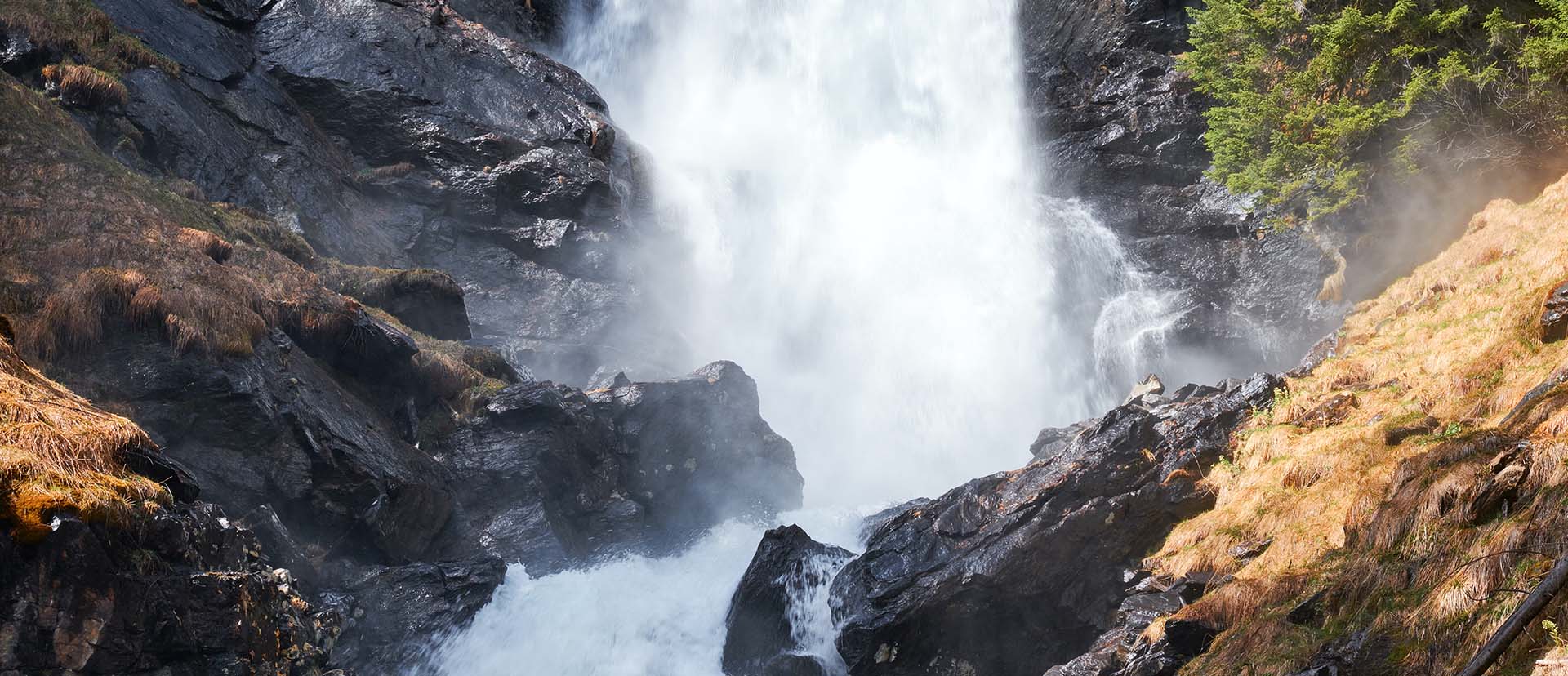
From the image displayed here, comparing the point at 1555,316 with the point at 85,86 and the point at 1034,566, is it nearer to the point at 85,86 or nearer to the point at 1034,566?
the point at 1034,566

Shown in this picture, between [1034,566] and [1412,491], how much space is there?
426 centimetres

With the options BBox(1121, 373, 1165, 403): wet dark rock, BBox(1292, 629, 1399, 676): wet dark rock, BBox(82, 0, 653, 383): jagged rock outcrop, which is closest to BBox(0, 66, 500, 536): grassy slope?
BBox(82, 0, 653, 383): jagged rock outcrop

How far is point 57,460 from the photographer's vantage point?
6.77m

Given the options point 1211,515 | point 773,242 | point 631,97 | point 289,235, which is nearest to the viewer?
point 1211,515

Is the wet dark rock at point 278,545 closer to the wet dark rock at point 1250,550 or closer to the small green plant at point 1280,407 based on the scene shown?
the wet dark rock at point 1250,550

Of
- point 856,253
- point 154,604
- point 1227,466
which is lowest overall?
point 154,604

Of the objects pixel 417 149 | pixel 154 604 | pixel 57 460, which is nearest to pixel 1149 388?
pixel 154 604

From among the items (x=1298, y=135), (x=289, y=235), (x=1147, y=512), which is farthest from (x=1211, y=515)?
(x=289, y=235)

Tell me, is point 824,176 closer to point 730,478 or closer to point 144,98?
point 730,478

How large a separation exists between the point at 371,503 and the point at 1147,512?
1056cm

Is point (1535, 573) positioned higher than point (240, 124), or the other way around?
point (240, 124)

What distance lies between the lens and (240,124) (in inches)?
822

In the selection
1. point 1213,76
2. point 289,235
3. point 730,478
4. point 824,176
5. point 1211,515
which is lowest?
point 1211,515

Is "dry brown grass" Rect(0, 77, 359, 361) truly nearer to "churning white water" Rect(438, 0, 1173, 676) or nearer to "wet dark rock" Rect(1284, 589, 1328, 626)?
"churning white water" Rect(438, 0, 1173, 676)
